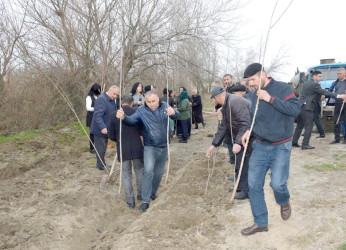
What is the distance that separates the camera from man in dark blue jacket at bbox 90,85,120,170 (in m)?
6.23

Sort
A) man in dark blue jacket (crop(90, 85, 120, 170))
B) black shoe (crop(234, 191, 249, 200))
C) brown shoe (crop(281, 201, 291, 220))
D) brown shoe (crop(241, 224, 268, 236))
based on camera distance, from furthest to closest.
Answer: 1. man in dark blue jacket (crop(90, 85, 120, 170))
2. black shoe (crop(234, 191, 249, 200))
3. brown shoe (crop(281, 201, 291, 220))
4. brown shoe (crop(241, 224, 268, 236))

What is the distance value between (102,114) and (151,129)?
1948 mm

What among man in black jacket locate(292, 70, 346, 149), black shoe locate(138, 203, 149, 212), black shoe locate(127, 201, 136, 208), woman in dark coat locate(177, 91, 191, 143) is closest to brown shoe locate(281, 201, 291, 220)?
black shoe locate(138, 203, 149, 212)

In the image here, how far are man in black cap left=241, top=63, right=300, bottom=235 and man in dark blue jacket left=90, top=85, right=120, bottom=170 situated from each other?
3.45 metres

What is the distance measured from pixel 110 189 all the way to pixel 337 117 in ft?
19.9

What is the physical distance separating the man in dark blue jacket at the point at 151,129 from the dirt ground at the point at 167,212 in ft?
1.44

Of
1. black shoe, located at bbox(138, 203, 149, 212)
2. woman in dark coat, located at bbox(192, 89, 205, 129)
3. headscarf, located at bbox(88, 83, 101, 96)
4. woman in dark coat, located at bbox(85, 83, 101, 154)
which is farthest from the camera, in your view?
woman in dark coat, located at bbox(192, 89, 205, 129)

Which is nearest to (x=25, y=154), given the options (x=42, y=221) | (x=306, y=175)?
(x=42, y=221)

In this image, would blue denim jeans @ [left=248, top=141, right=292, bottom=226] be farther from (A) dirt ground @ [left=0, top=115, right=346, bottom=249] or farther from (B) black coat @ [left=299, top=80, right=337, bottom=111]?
(B) black coat @ [left=299, top=80, right=337, bottom=111]

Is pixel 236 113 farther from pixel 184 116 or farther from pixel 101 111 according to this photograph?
pixel 184 116

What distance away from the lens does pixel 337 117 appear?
26.9ft

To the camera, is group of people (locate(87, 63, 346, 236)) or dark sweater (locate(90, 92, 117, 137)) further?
dark sweater (locate(90, 92, 117, 137))

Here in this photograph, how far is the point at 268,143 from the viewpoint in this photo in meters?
3.43

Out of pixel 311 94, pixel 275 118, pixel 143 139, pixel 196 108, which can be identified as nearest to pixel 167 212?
pixel 143 139
